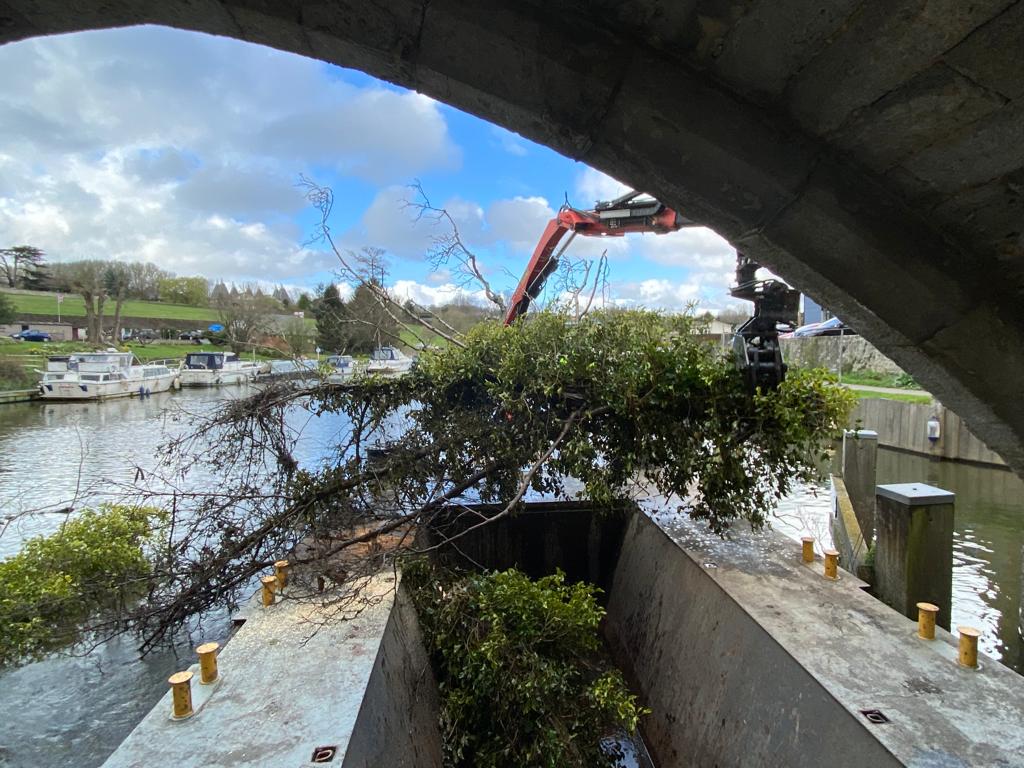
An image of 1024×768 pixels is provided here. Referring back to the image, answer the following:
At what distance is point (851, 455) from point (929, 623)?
3.92m

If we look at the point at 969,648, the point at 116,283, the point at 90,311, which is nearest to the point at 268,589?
the point at 969,648

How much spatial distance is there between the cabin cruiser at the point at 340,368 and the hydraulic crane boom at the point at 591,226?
2.00 m

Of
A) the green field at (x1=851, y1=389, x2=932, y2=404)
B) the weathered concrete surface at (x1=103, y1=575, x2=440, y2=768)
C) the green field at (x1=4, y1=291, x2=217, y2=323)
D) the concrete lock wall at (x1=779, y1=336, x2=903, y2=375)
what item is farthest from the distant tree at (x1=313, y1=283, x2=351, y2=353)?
the green field at (x1=4, y1=291, x2=217, y2=323)

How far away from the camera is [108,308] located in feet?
130

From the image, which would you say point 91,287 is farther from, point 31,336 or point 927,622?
point 927,622

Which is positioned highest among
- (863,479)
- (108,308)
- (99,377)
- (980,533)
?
(108,308)

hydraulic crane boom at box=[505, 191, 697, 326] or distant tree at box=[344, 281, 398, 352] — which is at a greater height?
hydraulic crane boom at box=[505, 191, 697, 326]

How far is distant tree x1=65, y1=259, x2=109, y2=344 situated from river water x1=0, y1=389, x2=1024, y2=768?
19.0 metres

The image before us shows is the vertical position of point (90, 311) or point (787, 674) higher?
point (90, 311)

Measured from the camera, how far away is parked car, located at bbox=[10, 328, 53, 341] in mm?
31987

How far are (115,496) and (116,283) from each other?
36.8 metres

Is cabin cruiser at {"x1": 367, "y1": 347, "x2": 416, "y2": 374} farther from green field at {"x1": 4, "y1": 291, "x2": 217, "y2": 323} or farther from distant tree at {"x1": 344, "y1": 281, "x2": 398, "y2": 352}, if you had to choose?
green field at {"x1": 4, "y1": 291, "x2": 217, "y2": 323}

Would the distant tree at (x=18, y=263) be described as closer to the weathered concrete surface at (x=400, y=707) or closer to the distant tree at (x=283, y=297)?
the distant tree at (x=283, y=297)

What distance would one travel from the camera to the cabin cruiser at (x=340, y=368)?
5160 millimetres
